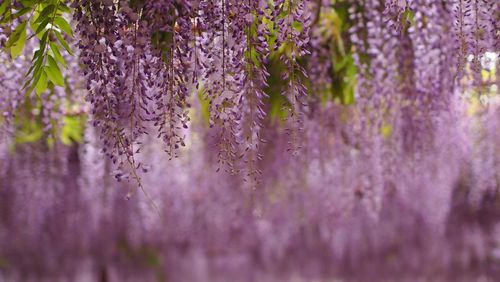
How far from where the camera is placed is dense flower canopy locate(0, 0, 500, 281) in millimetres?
2162

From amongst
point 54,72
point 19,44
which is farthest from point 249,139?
point 19,44

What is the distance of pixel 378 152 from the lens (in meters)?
5.21

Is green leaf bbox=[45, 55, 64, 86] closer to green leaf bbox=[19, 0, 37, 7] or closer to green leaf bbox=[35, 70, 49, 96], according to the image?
green leaf bbox=[35, 70, 49, 96]

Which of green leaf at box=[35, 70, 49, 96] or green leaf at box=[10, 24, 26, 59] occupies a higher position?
green leaf at box=[10, 24, 26, 59]

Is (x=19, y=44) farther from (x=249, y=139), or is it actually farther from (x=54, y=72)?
(x=249, y=139)

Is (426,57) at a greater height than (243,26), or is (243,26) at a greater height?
(426,57)

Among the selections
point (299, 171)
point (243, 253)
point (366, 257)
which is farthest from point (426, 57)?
point (243, 253)

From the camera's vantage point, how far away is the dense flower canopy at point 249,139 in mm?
2162

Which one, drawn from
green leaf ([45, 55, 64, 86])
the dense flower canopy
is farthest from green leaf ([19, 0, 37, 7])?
green leaf ([45, 55, 64, 86])

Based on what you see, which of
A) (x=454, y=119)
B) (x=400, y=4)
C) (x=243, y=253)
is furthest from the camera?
(x=243, y=253)

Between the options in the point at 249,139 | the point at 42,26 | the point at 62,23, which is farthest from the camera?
the point at 249,139

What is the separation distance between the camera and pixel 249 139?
9.94 feet

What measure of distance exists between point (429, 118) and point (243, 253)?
6.15 meters

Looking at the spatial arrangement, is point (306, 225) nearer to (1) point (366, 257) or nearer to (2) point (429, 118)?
(1) point (366, 257)
